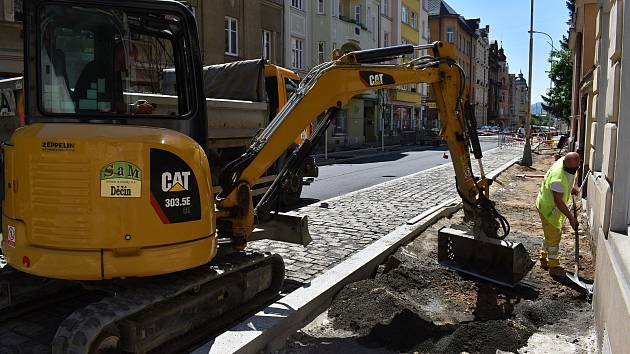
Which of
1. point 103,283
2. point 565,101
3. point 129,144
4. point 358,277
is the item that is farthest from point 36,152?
point 565,101

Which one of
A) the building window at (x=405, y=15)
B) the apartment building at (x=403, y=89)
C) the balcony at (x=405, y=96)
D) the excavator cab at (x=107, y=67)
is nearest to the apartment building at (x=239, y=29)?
the apartment building at (x=403, y=89)

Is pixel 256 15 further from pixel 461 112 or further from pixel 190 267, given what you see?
pixel 190 267

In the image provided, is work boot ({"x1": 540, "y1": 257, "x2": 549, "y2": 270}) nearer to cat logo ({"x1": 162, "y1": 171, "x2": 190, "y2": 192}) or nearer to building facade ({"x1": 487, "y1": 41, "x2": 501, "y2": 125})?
Answer: cat logo ({"x1": 162, "y1": 171, "x2": 190, "y2": 192})

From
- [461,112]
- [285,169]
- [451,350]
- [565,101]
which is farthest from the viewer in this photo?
[565,101]

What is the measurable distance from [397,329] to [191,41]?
10.2ft

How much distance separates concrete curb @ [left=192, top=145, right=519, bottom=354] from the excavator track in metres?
0.21

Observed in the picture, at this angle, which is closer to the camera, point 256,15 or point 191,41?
point 191,41

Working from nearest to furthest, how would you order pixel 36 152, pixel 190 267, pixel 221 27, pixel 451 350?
pixel 36 152
pixel 190 267
pixel 451 350
pixel 221 27

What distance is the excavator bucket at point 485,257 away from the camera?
621cm

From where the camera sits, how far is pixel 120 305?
381cm

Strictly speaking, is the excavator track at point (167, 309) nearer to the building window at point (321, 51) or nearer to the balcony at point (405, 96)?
the building window at point (321, 51)

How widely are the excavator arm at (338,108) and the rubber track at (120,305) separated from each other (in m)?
0.72

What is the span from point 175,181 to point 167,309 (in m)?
1.01

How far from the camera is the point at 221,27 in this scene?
24.0 meters
